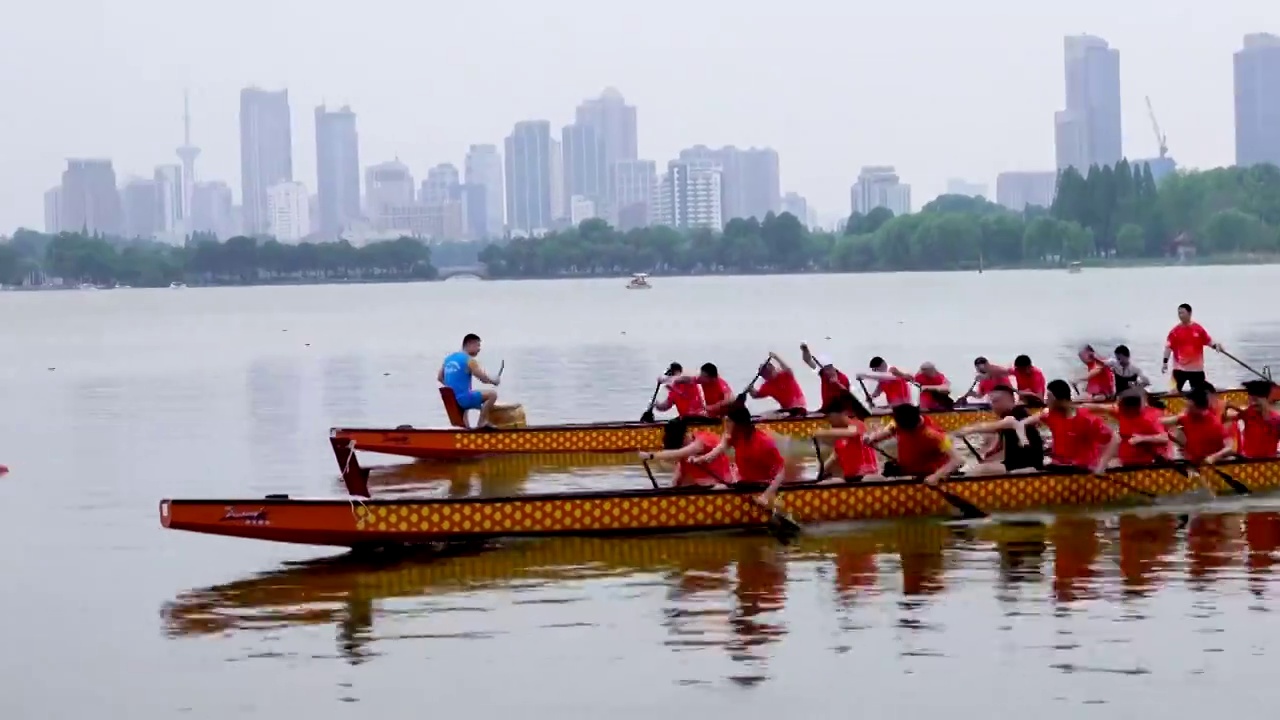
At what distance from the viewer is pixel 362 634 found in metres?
16.2

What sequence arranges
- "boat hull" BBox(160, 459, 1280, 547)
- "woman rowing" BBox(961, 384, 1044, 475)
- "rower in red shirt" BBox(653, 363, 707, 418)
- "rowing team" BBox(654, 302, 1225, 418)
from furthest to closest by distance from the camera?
1. "rower in red shirt" BBox(653, 363, 707, 418)
2. "rowing team" BBox(654, 302, 1225, 418)
3. "woman rowing" BBox(961, 384, 1044, 475)
4. "boat hull" BBox(160, 459, 1280, 547)

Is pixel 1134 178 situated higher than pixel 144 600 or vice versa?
pixel 1134 178

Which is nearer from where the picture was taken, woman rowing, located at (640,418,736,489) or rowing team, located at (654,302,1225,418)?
woman rowing, located at (640,418,736,489)

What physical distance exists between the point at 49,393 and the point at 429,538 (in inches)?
1359

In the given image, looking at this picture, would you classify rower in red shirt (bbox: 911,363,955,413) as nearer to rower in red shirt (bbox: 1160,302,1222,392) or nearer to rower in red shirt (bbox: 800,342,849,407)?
rower in red shirt (bbox: 800,342,849,407)

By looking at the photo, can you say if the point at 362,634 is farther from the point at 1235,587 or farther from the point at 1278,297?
the point at 1278,297

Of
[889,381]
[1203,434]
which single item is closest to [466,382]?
[889,381]

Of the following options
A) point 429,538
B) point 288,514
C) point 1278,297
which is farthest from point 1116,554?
point 1278,297

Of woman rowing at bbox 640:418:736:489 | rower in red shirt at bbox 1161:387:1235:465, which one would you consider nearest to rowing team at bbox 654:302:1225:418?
rower in red shirt at bbox 1161:387:1235:465

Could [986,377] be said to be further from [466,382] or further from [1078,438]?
[466,382]

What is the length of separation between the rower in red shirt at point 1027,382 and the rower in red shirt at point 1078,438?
159 inches

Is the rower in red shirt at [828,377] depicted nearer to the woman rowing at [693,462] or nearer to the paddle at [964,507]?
the paddle at [964,507]

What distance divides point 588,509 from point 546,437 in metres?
8.57

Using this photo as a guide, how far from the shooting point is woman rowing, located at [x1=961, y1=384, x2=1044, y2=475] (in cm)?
2055
